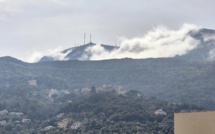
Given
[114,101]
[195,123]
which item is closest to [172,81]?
[114,101]

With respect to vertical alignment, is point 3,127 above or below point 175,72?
below

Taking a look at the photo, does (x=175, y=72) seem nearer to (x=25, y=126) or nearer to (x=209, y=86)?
(x=209, y=86)

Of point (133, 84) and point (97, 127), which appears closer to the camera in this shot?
point (97, 127)

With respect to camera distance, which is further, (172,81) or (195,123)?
(172,81)

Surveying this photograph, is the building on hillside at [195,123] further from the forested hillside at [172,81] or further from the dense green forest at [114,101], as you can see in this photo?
the forested hillside at [172,81]

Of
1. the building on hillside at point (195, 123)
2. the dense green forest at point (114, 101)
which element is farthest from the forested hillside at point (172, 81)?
the building on hillside at point (195, 123)

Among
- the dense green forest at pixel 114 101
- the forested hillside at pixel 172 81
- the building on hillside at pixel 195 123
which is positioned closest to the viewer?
the building on hillside at pixel 195 123

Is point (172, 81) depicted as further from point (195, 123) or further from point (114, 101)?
point (195, 123)

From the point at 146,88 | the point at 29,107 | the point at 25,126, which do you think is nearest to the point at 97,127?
the point at 25,126
